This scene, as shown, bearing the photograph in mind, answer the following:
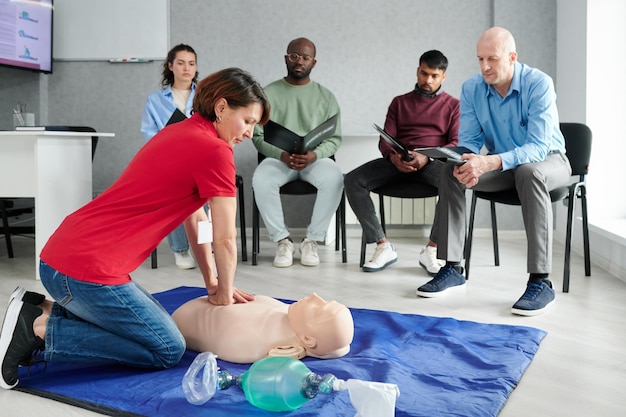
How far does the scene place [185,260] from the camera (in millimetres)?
3713

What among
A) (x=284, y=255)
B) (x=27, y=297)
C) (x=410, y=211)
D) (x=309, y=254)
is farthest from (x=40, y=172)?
(x=410, y=211)

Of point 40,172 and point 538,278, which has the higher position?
point 40,172

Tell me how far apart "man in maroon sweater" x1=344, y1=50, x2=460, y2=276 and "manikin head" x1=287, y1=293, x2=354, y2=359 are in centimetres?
163

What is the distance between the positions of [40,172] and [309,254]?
1464 millimetres

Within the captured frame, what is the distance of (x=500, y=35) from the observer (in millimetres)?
2879

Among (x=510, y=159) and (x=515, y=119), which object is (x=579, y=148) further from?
(x=510, y=159)

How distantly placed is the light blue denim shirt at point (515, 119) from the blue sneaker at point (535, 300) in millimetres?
510

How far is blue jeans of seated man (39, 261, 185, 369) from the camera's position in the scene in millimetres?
1775

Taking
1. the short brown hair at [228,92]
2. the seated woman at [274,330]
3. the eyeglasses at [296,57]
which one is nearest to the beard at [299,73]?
the eyeglasses at [296,57]

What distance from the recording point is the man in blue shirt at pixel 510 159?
8.94 feet

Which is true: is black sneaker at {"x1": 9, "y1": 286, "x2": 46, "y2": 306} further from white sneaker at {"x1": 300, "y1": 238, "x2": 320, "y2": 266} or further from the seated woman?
white sneaker at {"x1": 300, "y1": 238, "x2": 320, "y2": 266}

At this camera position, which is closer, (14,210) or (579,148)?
(579,148)

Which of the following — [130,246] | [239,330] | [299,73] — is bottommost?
[239,330]

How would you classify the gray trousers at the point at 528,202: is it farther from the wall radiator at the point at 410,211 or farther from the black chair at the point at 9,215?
the black chair at the point at 9,215
